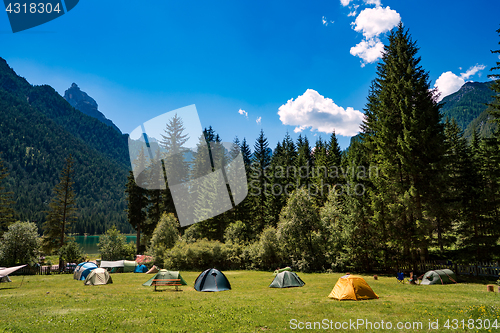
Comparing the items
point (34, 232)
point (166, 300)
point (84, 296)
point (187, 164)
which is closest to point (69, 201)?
point (34, 232)

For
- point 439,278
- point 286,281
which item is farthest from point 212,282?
point 439,278

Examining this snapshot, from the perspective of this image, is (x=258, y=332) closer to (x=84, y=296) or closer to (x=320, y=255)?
(x=84, y=296)

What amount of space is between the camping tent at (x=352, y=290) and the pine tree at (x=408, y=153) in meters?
9.25

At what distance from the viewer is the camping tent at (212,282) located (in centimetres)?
1694

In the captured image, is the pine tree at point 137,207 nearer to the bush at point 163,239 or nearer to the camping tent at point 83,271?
the bush at point 163,239

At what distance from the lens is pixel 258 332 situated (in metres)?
8.50

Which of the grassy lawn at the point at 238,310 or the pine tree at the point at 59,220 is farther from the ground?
the pine tree at the point at 59,220

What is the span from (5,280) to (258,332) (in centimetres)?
2717

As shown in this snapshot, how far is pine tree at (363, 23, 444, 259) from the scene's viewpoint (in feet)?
64.5

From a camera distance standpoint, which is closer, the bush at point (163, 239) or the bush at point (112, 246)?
the bush at point (163, 239)

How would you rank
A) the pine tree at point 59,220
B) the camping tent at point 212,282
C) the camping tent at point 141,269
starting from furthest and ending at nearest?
the pine tree at point 59,220
the camping tent at point 141,269
the camping tent at point 212,282

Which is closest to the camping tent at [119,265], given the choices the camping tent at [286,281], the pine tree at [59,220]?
the pine tree at [59,220]
